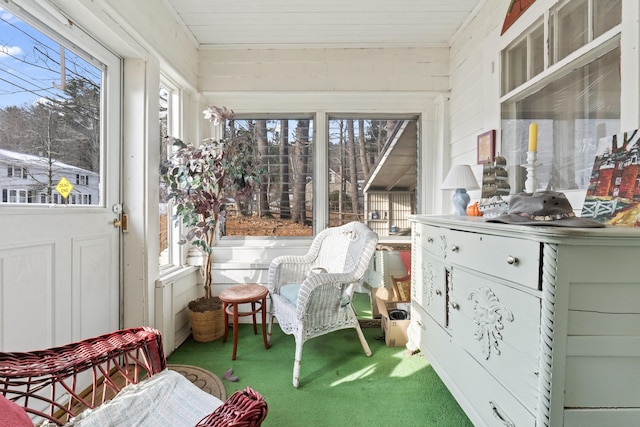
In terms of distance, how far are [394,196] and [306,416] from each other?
2.06 m

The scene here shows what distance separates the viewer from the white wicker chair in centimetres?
179

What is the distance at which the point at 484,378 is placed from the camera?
3.75 ft

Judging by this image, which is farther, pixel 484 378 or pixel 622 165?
pixel 484 378

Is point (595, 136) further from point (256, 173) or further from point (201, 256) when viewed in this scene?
point (201, 256)

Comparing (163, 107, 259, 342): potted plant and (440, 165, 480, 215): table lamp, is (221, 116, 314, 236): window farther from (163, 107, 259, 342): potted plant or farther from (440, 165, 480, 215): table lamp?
(440, 165, 480, 215): table lamp

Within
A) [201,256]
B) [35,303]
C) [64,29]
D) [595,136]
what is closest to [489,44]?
[595,136]

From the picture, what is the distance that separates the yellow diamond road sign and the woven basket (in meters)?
1.23

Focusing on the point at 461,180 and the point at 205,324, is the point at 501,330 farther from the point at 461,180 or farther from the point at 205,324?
the point at 205,324

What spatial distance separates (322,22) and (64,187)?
2.17 m

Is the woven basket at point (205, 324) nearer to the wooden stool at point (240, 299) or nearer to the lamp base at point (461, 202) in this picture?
the wooden stool at point (240, 299)

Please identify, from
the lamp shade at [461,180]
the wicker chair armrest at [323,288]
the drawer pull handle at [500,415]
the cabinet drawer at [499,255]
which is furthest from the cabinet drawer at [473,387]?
the lamp shade at [461,180]

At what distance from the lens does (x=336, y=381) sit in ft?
5.85

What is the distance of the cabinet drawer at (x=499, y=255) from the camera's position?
915mm

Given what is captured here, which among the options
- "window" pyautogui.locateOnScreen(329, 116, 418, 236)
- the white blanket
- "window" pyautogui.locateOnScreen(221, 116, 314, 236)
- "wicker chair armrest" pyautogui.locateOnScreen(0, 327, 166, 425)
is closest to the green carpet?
the white blanket
